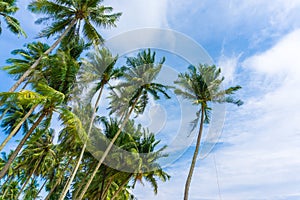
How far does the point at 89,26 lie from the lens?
18109 mm

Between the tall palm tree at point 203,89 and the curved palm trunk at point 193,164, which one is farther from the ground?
the tall palm tree at point 203,89

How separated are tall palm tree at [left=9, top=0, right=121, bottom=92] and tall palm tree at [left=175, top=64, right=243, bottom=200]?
7.71m

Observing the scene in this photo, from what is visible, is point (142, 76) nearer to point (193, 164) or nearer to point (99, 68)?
point (99, 68)

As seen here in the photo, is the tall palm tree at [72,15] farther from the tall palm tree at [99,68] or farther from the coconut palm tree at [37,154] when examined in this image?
the coconut palm tree at [37,154]

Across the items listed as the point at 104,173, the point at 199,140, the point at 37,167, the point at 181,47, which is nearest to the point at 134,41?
the point at 181,47

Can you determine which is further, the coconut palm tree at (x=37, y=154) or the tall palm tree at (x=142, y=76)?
the coconut palm tree at (x=37, y=154)

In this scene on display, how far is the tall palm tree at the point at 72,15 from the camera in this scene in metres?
16.5

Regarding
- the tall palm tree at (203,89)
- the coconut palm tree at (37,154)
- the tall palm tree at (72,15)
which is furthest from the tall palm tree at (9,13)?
the tall palm tree at (203,89)

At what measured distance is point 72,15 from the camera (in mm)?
17328

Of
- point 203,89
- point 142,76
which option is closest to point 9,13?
point 142,76

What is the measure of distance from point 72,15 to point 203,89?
1148 cm

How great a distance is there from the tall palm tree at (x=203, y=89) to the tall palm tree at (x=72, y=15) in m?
7.71

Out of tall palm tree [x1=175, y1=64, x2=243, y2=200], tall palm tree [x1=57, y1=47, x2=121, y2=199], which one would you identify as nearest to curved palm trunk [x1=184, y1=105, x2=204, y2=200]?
tall palm tree [x1=175, y1=64, x2=243, y2=200]

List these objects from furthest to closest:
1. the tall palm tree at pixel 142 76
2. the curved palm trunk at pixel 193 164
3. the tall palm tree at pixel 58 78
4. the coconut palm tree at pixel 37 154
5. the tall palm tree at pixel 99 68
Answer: the coconut palm tree at pixel 37 154 < the tall palm tree at pixel 142 76 < the tall palm tree at pixel 99 68 < the curved palm trunk at pixel 193 164 < the tall palm tree at pixel 58 78
